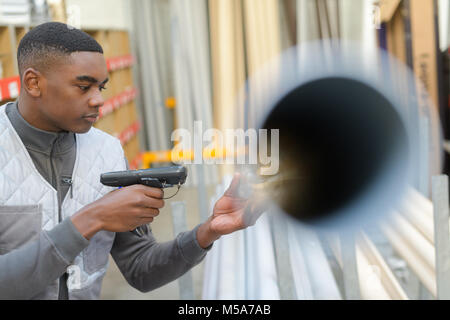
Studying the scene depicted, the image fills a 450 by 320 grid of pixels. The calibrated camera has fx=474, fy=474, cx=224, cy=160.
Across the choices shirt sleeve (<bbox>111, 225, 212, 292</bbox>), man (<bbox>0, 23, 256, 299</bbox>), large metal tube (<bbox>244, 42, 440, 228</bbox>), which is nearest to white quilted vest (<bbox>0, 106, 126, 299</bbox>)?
man (<bbox>0, 23, 256, 299</bbox>)

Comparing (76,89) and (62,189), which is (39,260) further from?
(76,89)

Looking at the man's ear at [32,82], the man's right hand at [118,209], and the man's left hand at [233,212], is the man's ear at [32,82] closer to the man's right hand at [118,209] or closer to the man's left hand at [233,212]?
the man's right hand at [118,209]

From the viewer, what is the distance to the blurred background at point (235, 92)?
146cm

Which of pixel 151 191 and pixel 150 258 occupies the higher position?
pixel 151 191

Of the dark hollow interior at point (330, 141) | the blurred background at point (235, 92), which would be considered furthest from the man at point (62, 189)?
the blurred background at point (235, 92)

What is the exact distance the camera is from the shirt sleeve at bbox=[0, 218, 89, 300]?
0.61 metres

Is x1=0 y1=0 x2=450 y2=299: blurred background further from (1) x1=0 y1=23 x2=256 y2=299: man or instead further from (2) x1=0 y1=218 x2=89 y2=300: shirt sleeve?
(2) x1=0 y1=218 x2=89 y2=300: shirt sleeve

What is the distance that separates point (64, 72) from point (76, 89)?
3cm

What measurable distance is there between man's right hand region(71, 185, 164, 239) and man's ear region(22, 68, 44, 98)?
17 cm

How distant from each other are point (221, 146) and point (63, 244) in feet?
1.17

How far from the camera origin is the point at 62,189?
69 cm

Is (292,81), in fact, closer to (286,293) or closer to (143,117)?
(286,293)

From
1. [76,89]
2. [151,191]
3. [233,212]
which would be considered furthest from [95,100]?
[233,212]

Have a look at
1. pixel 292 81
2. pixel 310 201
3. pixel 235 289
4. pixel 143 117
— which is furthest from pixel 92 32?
pixel 310 201
